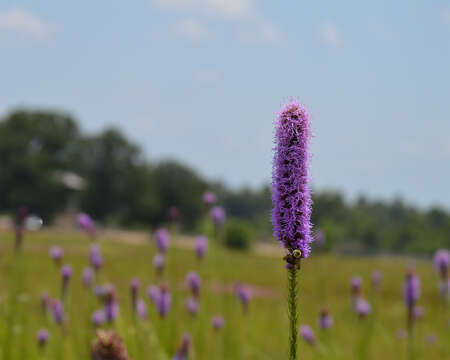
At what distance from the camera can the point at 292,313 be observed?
1.89 metres

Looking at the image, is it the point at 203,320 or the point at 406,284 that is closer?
the point at 406,284

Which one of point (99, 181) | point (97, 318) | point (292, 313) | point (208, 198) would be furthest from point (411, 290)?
point (99, 181)

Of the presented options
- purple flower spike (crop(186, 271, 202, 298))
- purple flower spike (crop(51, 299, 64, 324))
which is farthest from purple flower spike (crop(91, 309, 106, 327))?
purple flower spike (crop(186, 271, 202, 298))

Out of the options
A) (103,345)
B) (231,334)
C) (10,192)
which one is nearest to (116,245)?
(10,192)

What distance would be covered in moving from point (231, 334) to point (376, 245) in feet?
304

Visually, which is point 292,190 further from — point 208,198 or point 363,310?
point 363,310

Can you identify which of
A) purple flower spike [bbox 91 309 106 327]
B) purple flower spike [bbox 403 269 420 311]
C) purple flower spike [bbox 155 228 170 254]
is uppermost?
purple flower spike [bbox 155 228 170 254]

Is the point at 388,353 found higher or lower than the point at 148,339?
lower

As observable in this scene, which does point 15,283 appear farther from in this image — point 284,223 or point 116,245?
point 116,245

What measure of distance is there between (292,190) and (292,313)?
43 cm

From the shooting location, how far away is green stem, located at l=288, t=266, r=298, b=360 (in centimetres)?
186

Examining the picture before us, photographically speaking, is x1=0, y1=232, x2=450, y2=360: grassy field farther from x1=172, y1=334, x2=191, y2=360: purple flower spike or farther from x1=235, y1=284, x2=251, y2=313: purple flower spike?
x1=172, y1=334, x2=191, y2=360: purple flower spike

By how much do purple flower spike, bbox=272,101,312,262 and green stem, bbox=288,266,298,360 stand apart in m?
0.08

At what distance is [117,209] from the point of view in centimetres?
7944
